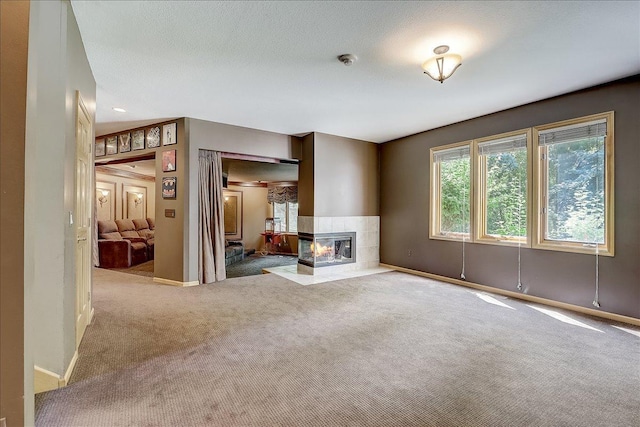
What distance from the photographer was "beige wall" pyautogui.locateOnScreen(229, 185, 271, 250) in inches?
389

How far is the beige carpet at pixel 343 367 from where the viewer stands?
68.0 inches

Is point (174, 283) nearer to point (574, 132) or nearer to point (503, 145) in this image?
point (503, 145)

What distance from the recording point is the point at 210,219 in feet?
16.3

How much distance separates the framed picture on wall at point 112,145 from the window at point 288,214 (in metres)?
5.03

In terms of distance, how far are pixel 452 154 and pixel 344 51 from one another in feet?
10.2

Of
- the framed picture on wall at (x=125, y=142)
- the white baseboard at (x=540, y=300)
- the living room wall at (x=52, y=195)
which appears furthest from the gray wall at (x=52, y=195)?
the white baseboard at (x=540, y=300)

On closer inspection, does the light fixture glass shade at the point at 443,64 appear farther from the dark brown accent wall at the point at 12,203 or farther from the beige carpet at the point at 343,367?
the dark brown accent wall at the point at 12,203

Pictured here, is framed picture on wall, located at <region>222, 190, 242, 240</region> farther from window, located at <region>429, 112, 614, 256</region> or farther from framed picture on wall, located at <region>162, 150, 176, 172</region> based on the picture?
window, located at <region>429, 112, 614, 256</region>

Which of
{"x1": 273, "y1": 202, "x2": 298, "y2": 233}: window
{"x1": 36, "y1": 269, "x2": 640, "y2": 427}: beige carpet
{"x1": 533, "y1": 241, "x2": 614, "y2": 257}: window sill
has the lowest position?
{"x1": 36, "y1": 269, "x2": 640, "y2": 427}: beige carpet

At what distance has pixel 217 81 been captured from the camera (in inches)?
134

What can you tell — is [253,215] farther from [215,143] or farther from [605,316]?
[605,316]

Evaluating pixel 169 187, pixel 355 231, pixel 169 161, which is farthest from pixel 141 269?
pixel 355 231

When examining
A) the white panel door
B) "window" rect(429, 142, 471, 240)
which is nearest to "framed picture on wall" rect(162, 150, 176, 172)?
the white panel door

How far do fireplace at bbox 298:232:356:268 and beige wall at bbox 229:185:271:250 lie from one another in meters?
4.37
